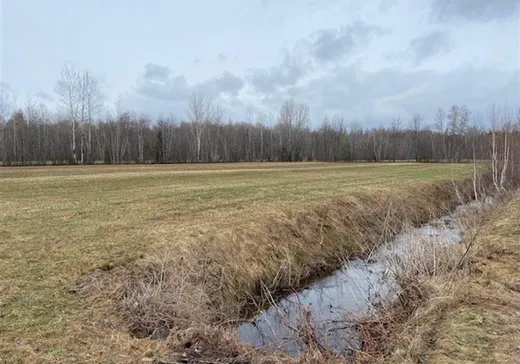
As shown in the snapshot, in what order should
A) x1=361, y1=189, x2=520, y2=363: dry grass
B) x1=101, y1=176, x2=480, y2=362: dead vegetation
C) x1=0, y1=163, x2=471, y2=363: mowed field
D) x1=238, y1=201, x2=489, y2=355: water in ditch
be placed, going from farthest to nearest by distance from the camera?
1. x1=101, y1=176, x2=480, y2=362: dead vegetation
2. x1=238, y1=201, x2=489, y2=355: water in ditch
3. x1=0, y1=163, x2=471, y2=363: mowed field
4. x1=361, y1=189, x2=520, y2=363: dry grass

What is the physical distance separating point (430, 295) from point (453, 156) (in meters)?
79.3

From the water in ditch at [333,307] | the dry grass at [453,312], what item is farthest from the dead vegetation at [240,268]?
the dry grass at [453,312]

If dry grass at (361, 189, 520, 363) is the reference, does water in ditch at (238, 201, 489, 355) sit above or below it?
below

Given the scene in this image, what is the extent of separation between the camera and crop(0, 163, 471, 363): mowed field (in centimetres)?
479

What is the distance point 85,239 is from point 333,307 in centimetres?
573

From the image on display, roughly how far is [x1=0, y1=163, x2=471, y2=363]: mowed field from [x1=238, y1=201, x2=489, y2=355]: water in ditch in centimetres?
205

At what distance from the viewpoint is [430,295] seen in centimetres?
613

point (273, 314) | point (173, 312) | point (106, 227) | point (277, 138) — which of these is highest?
point (277, 138)

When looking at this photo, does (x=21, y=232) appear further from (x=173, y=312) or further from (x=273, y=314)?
(x=273, y=314)

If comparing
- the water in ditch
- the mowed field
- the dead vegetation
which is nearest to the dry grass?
the water in ditch

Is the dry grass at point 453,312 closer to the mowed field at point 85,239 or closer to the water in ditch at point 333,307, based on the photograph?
the water in ditch at point 333,307

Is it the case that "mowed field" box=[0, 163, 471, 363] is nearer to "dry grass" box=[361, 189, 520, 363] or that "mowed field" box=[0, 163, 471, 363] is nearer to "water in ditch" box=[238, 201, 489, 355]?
"water in ditch" box=[238, 201, 489, 355]

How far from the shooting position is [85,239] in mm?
8891

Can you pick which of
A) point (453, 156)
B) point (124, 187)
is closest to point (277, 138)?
point (453, 156)
